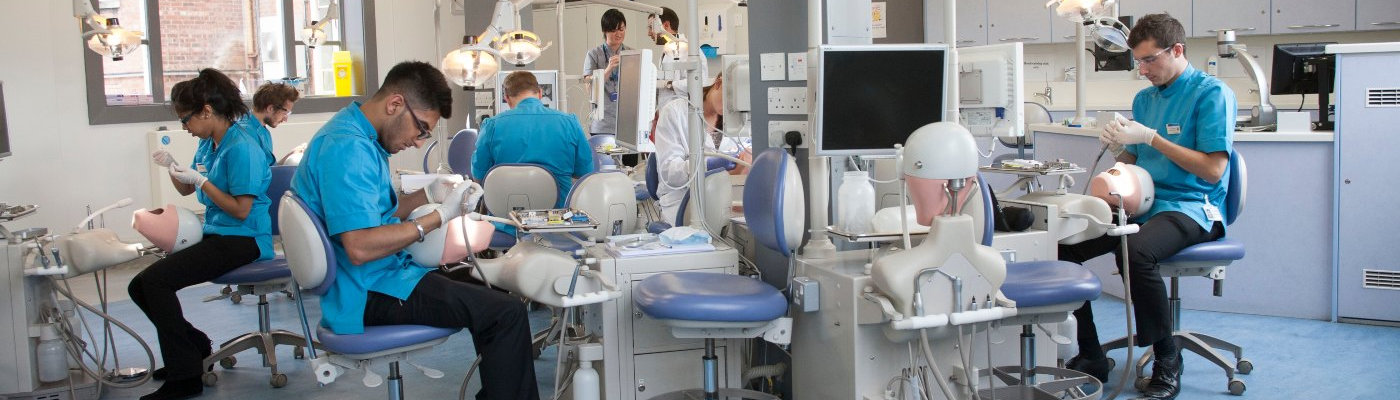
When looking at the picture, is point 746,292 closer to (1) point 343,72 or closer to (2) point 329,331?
(2) point 329,331

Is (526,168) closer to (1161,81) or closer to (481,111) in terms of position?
(1161,81)

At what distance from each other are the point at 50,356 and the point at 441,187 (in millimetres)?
1630

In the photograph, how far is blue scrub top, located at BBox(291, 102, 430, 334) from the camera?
269 cm

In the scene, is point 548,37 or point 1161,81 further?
point 548,37

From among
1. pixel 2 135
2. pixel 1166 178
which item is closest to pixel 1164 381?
pixel 1166 178

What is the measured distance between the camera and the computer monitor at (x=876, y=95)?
280 cm

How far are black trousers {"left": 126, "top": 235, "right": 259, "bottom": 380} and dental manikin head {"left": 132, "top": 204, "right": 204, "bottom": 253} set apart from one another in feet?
0.16

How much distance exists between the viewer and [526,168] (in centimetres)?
416

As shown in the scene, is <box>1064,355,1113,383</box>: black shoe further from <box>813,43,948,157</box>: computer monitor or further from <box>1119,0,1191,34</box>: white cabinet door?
<box>1119,0,1191,34</box>: white cabinet door

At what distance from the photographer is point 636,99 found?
3.46 metres

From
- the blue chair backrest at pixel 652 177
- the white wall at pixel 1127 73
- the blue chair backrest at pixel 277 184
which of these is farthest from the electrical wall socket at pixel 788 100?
the white wall at pixel 1127 73

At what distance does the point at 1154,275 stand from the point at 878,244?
40.3 inches

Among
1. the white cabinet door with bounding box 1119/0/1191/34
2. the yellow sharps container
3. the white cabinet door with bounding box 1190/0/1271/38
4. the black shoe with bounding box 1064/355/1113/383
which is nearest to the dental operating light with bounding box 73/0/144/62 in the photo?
the yellow sharps container

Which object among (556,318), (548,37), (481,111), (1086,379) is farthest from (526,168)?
(548,37)
